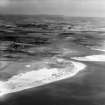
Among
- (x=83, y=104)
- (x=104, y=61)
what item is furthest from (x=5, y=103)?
(x=104, y=61)

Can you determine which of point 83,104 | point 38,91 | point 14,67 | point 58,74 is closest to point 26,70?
point 14,67

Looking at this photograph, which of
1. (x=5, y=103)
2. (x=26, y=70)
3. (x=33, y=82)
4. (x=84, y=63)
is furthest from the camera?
(x=84, y=63)

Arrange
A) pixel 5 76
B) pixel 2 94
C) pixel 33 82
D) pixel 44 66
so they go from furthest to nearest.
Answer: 1. pixel 44 66
2. pixel 5 76
3. pixel 33 82
4. pixel 2 94

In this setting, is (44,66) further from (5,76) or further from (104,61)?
(104,61)

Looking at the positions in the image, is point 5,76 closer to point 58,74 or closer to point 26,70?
point 26,70

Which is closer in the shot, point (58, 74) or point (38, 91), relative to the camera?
point (38, 91)

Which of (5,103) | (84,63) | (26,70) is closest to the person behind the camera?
(5,103)

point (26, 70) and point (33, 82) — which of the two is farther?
point (26, 70)
